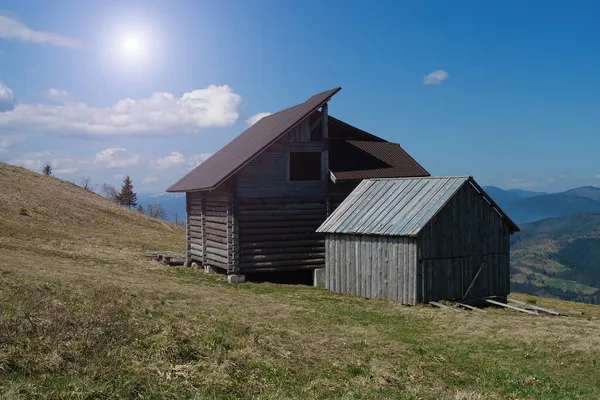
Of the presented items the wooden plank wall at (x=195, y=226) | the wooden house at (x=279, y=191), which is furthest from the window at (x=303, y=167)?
the wooden plank wall at (x=195, y=226)

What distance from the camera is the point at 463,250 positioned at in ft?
75.8

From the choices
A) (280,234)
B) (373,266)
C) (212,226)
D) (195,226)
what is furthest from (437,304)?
(195,226)

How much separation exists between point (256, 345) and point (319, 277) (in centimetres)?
1520

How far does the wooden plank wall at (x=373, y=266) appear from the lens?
21781 mm

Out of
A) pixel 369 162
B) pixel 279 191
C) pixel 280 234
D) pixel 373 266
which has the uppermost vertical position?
pixel 369 162

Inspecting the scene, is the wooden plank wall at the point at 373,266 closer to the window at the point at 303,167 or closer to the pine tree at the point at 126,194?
the window at the point at 303,167

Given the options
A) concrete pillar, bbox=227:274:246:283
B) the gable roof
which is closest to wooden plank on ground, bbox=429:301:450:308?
the gable roof

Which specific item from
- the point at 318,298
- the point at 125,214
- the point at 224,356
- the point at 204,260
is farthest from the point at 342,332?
the point at 125,214

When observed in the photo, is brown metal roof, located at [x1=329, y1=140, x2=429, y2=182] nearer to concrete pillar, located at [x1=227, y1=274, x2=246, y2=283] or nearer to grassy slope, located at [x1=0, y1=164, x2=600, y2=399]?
concrete pillar, located at [x1=227, y1=274, x2=246, y2=283]

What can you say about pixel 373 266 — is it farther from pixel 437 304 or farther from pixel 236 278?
pixel 236 278

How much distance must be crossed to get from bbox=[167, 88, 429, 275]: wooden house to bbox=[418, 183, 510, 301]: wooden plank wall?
21.7ft

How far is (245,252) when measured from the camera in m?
27.0

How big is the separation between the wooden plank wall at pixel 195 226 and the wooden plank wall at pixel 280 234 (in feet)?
13.8

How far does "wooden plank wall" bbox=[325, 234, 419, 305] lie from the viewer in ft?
71.5
